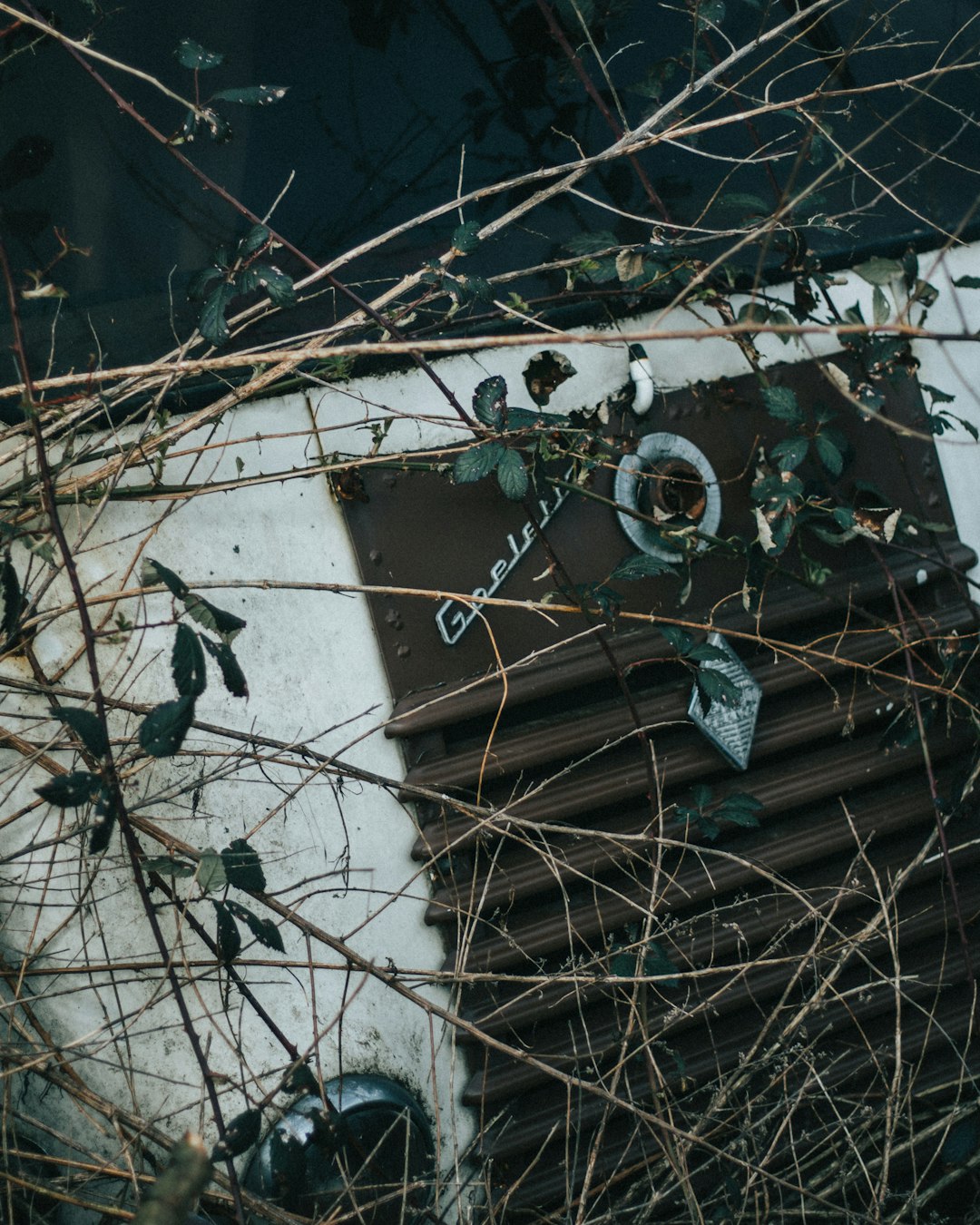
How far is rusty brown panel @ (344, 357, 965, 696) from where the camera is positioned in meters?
2.04

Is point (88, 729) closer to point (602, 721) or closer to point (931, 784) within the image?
point (602, 721)

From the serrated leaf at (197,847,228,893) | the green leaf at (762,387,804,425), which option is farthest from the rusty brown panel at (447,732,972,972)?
the green leaf at (762,387,804,425)

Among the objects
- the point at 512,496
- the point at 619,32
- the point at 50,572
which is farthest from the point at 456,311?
the point at 50,572

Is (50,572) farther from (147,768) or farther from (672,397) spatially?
(672,397)

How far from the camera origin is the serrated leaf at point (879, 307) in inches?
83.1

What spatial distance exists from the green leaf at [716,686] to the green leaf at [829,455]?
1.65 feet

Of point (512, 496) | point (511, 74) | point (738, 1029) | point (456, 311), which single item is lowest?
point (738, 1029)

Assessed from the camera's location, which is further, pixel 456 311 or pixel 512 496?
pixel 456 311

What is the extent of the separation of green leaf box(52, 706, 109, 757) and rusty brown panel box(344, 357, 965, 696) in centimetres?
71

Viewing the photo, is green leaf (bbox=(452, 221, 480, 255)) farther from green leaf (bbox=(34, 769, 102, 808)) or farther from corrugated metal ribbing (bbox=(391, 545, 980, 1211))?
green leaf (bbox=(34, 769, 102, 808))

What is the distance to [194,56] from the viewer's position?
1748mm

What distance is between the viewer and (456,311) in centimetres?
205

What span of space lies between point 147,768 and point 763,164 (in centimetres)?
184

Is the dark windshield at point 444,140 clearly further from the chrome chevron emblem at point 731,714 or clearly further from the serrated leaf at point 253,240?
the chrome chevron emblem at point 731,714
